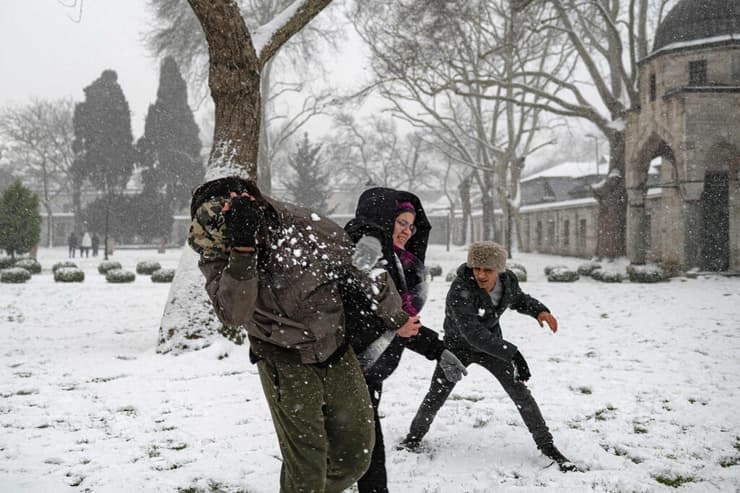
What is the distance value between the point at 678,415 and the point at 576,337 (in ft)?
12.8

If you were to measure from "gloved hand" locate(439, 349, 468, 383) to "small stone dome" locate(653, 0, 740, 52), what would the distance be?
22.0 m

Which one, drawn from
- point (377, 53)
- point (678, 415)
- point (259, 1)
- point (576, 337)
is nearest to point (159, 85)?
point (259, 1)

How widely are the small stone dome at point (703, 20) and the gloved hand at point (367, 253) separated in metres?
22.3

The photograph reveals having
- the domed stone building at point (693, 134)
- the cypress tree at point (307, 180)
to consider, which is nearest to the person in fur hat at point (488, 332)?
the domed stone building at point (693, 134)

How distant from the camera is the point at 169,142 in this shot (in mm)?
47750

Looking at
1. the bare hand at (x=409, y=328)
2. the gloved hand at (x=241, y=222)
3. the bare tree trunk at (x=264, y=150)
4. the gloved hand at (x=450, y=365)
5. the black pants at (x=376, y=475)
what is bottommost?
the black pants at (x=376, y=475)

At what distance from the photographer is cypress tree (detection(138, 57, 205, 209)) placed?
47.3m

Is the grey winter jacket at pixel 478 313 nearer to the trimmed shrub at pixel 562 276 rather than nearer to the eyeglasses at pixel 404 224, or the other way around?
the eyeglasses at pixel 404 224

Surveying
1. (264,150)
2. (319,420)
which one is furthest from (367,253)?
(264,150)

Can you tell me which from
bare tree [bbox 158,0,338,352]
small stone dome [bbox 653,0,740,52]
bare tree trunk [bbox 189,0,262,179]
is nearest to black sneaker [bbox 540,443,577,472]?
bare tree [bbox 158,0,338,352]

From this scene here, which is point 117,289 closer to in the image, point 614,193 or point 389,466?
point 389,466

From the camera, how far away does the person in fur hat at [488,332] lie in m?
3.60

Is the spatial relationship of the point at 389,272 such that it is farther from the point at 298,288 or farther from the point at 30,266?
the point at 30,266

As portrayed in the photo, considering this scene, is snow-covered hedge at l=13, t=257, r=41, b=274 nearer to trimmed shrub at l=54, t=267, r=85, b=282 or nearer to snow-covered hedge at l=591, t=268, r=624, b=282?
trimmed shrub at l=54, t=267, r=85, b=282
